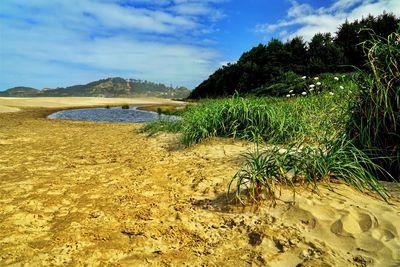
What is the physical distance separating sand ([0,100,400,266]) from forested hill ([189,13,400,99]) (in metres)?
26.8

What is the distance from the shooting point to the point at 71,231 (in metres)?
3.12

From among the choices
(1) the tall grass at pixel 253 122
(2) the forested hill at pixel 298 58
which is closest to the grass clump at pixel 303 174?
(1) the tall grass at pixel 253 122

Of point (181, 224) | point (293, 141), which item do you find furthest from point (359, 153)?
point (293, 141)

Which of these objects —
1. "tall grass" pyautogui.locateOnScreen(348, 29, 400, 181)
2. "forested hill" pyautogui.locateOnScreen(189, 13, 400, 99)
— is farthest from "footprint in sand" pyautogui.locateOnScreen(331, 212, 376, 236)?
"forested hill" pyautogui.locateOnScreen(189, 13, 400, 99)

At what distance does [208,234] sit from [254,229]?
16.8 inches

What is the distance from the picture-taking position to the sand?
2.58 metres

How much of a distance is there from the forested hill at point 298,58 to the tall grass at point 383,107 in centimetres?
2687

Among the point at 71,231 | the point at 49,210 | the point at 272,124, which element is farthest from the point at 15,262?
the point at 272,124

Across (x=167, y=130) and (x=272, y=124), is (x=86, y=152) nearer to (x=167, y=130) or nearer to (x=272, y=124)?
(x=167, y=130)

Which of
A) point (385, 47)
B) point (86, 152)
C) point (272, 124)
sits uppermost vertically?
point (385, 47)

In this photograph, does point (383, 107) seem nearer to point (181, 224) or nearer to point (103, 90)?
point (181, 224)

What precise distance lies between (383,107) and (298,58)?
1456 inches

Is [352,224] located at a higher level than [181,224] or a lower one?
higher

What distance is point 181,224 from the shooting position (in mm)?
3240
